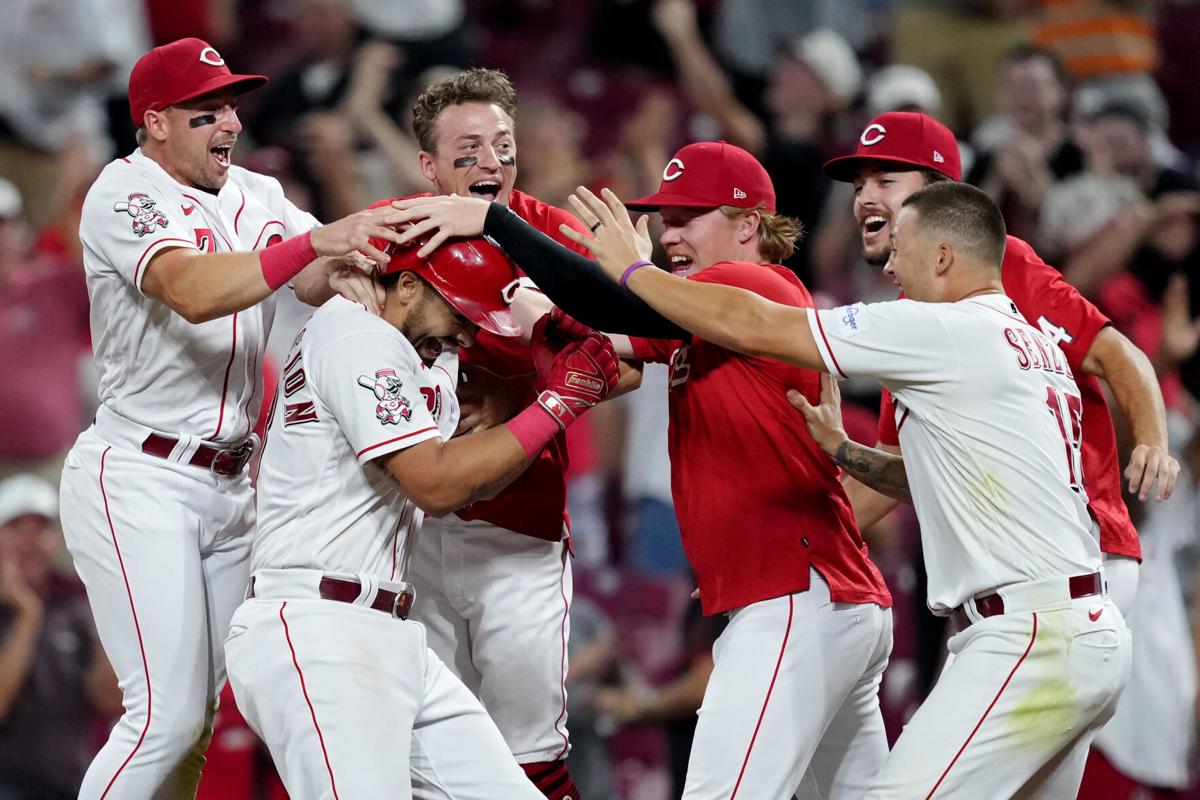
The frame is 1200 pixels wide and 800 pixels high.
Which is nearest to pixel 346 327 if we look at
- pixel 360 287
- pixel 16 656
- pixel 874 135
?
pixel 360 287

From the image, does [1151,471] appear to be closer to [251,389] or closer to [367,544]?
[367,544]

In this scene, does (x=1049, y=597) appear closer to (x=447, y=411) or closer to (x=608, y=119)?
(x=447, y=411)

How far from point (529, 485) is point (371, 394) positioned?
102 centimetres

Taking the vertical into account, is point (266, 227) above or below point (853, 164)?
below

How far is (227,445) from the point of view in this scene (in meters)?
4.32

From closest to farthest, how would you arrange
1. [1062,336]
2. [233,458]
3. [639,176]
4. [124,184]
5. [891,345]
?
1. [891,345]
2. [124,184]
3. [233,458]
4. [1062,336]
5. [639,176]

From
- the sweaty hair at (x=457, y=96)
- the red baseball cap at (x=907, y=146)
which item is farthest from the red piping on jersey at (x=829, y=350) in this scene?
the sweaty hair at (x=457, y=96)

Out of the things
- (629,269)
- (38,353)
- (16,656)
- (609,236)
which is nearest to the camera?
(629,269)

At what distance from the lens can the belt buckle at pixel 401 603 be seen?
364 cm

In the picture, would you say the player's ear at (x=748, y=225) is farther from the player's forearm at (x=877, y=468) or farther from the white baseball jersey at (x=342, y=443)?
the white baseball jersey at (x=342, y=443)

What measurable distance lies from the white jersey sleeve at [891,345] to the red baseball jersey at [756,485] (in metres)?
0.30

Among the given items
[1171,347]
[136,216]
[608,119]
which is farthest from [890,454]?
[608,119]

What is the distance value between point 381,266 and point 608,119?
18.5 ft

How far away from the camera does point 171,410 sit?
168 inches
